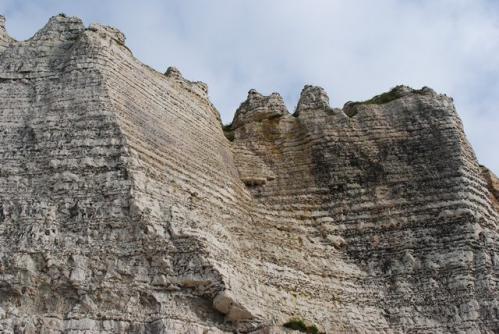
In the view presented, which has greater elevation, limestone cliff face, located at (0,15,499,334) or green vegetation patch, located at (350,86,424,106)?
green vegetation patch, located at (350,86,424,106)

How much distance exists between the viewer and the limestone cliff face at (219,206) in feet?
Answer: 52.7

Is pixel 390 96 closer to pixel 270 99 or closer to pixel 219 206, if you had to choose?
pixel 270 99

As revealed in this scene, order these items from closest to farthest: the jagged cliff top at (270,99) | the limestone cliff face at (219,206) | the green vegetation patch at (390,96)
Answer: the limestone cliff face at (219,206), the jagged cliff top at (270,99), the green vegetation patch at (390,96)

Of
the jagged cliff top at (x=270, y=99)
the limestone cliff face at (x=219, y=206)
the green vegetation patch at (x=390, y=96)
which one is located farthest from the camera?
the green vegetation patch at (x=390, y=96)

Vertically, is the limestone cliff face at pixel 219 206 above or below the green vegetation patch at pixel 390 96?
below

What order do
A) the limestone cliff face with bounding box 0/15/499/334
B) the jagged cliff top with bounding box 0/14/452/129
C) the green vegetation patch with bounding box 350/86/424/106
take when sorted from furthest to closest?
the green vegetation patch with bounding box 350/86/424/106
the jagged cliff top with bounding box 0/14/452/129
the limestone cliff face with bounding box 0/15/499/334

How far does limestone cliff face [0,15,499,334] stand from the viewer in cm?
1608

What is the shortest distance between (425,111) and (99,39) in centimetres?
1235

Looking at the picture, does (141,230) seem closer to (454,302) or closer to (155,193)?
(155,193)

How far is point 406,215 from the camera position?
74.3ft

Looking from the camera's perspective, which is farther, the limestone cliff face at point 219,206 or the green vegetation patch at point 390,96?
the green vegetation patch at point 390,96

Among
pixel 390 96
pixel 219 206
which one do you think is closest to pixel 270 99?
pixel 390 96

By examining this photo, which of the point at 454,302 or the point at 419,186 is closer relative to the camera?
the point at 454,302

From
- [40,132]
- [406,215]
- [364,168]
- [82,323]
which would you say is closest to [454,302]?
[406,215]
